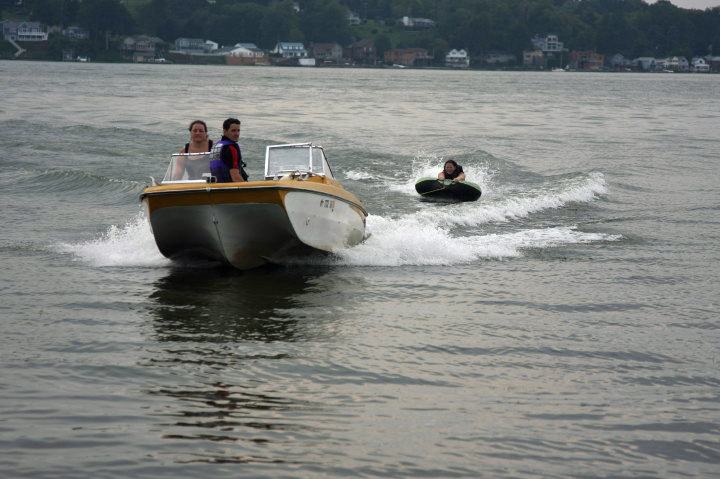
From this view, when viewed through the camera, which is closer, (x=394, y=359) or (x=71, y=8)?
(x=394, y=359)

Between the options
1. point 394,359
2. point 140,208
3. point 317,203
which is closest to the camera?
point 394,359

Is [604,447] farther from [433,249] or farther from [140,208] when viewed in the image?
[140,208]

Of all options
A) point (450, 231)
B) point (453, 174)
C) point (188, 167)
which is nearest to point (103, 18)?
point (453, 174)

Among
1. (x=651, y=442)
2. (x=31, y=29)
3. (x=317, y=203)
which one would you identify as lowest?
(x=651, y=442)

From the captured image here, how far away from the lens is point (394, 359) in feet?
30.0

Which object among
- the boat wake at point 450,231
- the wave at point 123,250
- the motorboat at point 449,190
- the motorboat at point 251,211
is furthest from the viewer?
the motorboat at point 449,190

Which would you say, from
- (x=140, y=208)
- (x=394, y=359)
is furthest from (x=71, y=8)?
(x=394, y=359)

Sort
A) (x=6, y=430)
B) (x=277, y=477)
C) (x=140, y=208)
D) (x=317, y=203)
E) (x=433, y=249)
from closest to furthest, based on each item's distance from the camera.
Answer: (x=277, y=477) → (x=6, y=430) → (x=317, y=203) → (x=433, y=249) → (x=140, y=208)

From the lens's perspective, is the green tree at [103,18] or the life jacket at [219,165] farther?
Answer: the green tree at [103,18]

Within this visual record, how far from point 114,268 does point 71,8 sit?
19298 cm

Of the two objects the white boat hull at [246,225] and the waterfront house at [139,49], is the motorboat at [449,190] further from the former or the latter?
the waterfront house at [139,49]

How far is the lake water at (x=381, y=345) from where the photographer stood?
6891mm

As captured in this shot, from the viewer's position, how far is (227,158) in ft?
40.7

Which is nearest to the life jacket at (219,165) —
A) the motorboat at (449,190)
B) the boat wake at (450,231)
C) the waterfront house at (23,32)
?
the boat wake at (450,231)
